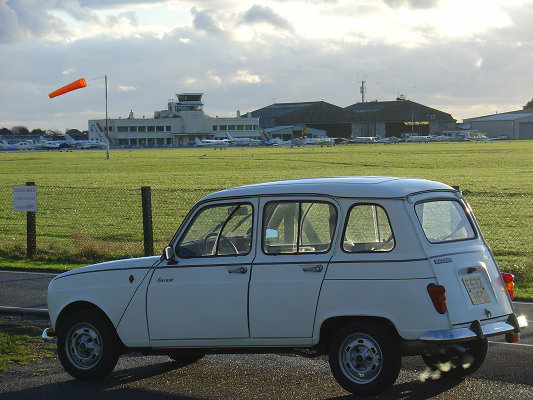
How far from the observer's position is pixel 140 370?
827cm

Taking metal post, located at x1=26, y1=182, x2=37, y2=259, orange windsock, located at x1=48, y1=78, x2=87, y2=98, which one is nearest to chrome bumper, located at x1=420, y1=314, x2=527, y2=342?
metal post, located at x1=26, y1=182, x2=37, y2=259

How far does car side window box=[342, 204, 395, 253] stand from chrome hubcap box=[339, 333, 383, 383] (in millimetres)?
761

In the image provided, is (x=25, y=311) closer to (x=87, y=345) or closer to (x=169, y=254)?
(x=87, y=345)

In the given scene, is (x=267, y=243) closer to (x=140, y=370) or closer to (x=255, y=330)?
(x=255, y=330)

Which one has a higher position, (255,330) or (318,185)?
(318,185)

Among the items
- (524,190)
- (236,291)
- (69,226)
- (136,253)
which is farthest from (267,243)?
(524,190)

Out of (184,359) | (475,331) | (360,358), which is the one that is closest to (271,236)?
(360,358)

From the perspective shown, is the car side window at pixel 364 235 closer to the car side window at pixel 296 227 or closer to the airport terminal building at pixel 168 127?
the car side window at pixel 296 227

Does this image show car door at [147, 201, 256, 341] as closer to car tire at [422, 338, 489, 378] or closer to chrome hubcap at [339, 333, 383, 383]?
chrome hubcap at [339, 333, 383, 383]

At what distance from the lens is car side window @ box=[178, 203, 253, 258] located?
7266 millimetres

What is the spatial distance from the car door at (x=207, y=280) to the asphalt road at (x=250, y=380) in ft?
1.80

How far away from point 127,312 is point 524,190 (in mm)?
28580

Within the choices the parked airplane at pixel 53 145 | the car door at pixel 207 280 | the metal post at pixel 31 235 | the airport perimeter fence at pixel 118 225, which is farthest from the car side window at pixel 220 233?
the parked airplane at pixel 53 145

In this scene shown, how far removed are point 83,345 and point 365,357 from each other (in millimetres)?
2949
